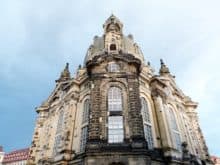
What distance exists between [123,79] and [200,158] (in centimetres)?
1466

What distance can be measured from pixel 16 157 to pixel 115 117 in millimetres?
79249

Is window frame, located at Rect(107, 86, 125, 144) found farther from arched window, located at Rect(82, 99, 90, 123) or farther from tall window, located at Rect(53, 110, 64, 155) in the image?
tall window, located at Rect(53, 110, 64, 155)

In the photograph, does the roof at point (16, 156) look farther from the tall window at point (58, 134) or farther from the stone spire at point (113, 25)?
the stone spire at point (113, 25)

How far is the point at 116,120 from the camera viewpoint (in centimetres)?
2367

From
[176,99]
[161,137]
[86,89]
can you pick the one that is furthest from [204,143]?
[86,89]

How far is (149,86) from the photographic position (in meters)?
30.7

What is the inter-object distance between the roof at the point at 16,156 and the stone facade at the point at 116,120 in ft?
204

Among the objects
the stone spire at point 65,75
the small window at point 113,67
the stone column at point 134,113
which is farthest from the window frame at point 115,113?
the stone spire at point 65,75

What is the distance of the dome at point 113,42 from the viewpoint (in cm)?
3538

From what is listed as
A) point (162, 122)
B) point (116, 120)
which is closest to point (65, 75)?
point (116, 120)

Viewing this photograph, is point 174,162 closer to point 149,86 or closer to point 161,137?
point 161,137

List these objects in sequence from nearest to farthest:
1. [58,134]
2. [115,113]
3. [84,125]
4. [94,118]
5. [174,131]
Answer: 1. [94,118]
2. [115,113]
3. [84,125]
4. [174,131]
5. [58,134]

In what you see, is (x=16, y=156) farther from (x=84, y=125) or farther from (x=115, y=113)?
(x=115, y=113)

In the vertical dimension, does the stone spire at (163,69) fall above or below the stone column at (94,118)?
above
